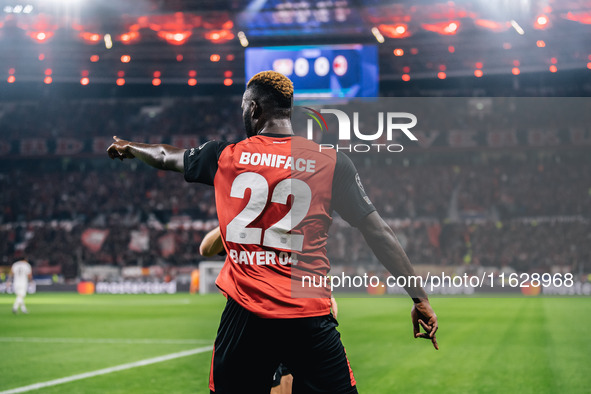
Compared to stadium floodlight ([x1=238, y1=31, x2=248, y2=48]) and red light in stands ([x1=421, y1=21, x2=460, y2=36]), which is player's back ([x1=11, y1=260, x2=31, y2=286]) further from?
red light in stands ([x1=421, y1=21, x2=460, y2=36])

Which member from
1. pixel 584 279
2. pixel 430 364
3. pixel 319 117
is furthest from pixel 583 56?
pixel 319 117

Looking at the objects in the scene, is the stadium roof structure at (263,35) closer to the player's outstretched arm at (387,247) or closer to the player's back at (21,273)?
the player's back at (21,273)

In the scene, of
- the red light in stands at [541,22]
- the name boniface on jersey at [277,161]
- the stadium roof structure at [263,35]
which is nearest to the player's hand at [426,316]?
the name boniface on jersey at [277,161]

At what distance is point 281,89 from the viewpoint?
118 inches

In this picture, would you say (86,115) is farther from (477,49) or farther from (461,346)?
(461,346)

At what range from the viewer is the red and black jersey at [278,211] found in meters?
2.88

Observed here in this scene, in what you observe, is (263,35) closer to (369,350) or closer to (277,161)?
(369,350)

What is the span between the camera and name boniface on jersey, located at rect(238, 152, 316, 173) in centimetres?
292

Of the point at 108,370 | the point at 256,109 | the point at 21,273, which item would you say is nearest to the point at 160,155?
the point at 256,109

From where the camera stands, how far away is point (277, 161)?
9.61 feet

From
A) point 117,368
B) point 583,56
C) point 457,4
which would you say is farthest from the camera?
point 583,56

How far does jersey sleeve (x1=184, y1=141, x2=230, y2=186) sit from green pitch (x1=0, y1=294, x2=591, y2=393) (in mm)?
4831

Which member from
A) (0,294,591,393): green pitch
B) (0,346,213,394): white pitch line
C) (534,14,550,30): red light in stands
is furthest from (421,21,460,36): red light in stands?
(0,346,213,394): white pitch line

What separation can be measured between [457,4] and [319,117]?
2344 cm
